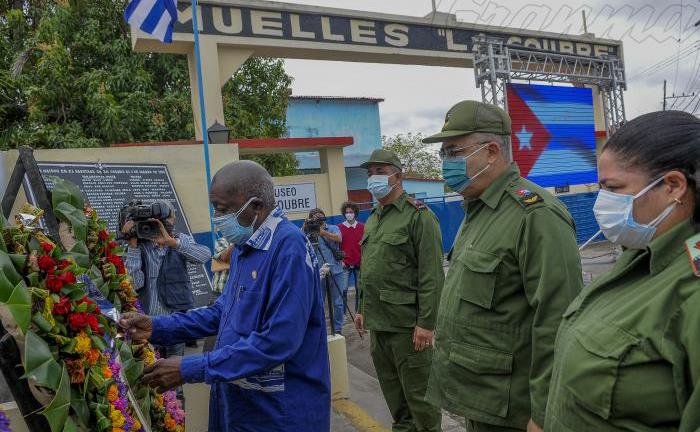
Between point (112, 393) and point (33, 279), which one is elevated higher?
point (33, 279)

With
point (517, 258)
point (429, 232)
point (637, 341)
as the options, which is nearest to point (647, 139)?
point (637, 341)

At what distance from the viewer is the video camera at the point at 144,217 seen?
3932 mm

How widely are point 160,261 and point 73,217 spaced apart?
7.41 feet

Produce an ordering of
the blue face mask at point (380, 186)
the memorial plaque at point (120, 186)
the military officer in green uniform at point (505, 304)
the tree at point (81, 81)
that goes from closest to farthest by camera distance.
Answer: the military officer in green uniform at point (505, 304) → the blue face mask at point (380, 186) → the memorial plaque at point (120, 186) → the tree at point (81, 81)

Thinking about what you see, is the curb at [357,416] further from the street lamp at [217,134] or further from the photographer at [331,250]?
the street lamp at [217,134]

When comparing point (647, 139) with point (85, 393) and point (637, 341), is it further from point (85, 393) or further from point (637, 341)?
point (85, 393)

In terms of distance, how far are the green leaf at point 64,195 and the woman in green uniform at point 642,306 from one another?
169 centimetres

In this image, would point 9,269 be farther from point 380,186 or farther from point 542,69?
point 542,69

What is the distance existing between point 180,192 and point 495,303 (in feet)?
16.4

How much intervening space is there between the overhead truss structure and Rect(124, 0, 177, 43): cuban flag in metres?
5.80

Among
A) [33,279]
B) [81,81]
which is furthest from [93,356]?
[81,81]

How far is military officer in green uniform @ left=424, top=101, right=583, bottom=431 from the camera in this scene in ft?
6.56

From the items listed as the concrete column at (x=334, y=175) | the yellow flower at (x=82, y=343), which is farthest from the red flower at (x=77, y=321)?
the concrete column at (x=334, y=175)

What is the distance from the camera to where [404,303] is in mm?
3373
